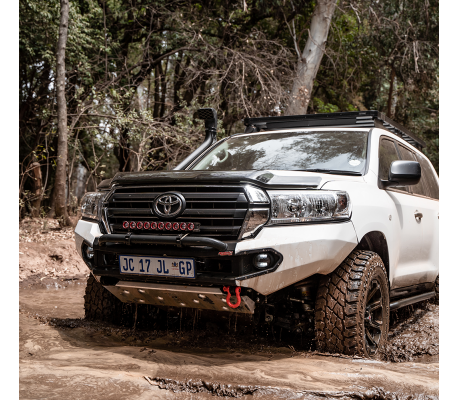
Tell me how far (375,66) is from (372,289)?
1536cm

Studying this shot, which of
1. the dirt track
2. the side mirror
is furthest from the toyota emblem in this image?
the side mirror

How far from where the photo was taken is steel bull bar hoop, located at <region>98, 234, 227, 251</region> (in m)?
3.04

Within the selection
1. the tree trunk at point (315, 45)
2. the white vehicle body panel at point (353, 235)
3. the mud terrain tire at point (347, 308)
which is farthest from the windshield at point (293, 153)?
the tree trunk at point (315, 45)

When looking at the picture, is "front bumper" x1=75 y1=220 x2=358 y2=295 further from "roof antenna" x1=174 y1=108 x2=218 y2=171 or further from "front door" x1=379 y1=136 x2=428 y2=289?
"roof antenna" x1=174 y1=108 x2=218 y2=171

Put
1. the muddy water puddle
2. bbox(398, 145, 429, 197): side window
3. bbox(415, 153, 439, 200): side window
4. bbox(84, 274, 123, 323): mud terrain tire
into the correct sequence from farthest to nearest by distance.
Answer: bbox(415, 153, 439, 200): side window, bbox(398, 145, 429, 197): side window, bbox(84, 274, 123, 323): mud terrain tire, the muddy water puddle

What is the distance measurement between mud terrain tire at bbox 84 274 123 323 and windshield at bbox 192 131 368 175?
58.5 inches

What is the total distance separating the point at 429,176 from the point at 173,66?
12.3 m

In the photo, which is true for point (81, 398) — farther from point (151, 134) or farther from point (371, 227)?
point (151, 134)

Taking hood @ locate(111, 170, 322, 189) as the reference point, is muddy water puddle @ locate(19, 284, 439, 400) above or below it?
below

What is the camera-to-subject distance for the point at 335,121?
5195 millimetres

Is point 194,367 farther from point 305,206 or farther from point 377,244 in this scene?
point 377,244

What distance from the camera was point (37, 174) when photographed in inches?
563

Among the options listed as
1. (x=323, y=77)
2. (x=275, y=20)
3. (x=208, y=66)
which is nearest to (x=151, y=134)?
(x=208, y=66)

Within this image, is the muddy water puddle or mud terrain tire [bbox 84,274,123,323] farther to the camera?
mud terrain tire [bbox 84,274,123,323]
